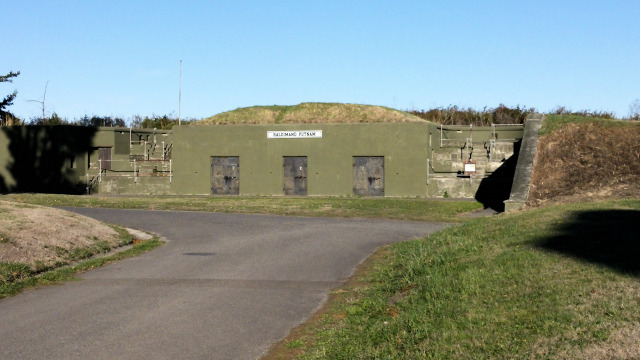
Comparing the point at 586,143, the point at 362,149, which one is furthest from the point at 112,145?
the point at 586,143

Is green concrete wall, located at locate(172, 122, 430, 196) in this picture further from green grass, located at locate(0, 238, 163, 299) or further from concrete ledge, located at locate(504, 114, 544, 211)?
green grass, located at locate(0, 238, 163, 299)

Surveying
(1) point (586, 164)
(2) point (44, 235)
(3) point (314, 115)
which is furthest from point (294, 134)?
(2) point (44, 235)

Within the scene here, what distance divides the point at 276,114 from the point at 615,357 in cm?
4290

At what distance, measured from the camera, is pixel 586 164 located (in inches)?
1215

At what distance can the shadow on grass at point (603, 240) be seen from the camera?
978 centimetres

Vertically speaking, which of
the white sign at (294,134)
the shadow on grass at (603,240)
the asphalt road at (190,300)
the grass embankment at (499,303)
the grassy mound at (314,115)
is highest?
the grassy mound at (314,115)

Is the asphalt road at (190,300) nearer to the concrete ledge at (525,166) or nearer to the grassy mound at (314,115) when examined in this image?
the concrete ledge at (525,166)

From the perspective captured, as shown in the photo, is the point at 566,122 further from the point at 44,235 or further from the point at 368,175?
the point at 44,235

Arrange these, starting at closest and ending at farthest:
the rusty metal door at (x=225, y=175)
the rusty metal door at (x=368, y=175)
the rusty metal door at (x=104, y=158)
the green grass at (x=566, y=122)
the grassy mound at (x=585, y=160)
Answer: the grassy mound at (x=585, y=160)
the green grass at (x=566, y=122)
the rusty metal door at (x=368, y=175)
the rusty metal door at (x=225, y=175)
the rusty metal door at (x=104, y=158)

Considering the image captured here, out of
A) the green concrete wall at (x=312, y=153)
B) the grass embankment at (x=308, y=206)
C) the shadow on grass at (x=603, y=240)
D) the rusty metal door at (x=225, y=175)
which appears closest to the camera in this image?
the shadow on grass at (x=603, y=240)

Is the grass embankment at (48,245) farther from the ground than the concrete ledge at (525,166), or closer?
closer

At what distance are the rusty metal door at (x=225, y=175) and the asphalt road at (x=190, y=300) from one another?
2440cm

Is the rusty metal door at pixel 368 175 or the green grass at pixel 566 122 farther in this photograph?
the rusty metal door at pixel 368 175

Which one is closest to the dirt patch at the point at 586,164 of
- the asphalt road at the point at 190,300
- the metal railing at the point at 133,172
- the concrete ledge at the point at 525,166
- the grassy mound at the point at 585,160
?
the grassy mound at the point at 585,160
